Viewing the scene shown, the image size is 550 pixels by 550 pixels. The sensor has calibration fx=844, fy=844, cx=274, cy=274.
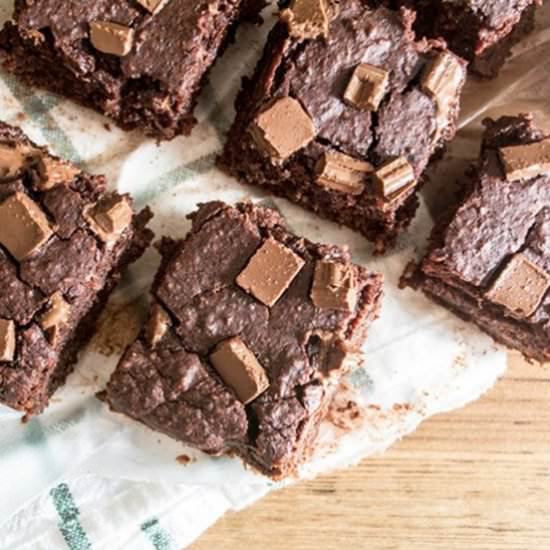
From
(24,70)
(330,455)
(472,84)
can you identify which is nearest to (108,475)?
(330,455)

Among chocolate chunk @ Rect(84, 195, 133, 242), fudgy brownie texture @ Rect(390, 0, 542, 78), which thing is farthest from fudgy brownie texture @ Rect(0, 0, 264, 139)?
fudgy brownie texture @ Rect(390, 0, 542, 78)

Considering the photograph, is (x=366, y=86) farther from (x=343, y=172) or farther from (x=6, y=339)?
(x=6, y=339)

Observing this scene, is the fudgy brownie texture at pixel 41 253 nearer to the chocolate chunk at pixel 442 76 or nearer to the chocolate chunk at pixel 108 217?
the chocolate chunk at pixel 108 217

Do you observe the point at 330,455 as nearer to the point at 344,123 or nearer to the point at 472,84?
the point at 344,123

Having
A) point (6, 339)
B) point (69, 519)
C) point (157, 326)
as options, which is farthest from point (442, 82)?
point (69, 519)

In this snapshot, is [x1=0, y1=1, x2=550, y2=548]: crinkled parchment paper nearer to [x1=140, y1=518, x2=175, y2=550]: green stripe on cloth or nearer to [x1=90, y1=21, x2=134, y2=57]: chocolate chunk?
[x1=140, y1=518, x2=175, y2=550]: green stripe on cloth

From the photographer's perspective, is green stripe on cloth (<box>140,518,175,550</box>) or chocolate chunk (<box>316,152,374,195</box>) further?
green stripe on cloth (<box>140,518,175,550</box>)

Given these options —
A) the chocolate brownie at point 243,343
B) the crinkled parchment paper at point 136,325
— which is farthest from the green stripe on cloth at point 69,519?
the chocolate brownie at point 243,343
